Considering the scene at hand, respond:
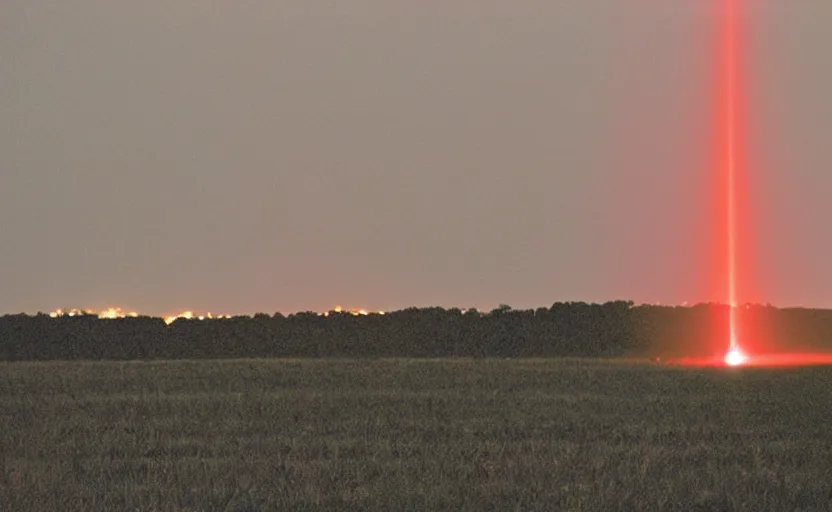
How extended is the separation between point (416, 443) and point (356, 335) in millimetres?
35195

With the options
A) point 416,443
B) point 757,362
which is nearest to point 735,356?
point 757,362

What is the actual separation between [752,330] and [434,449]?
42.0m

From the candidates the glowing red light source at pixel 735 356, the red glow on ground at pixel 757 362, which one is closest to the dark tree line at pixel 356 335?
the glowing red light source at pixel 735 356

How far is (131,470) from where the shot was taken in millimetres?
14188

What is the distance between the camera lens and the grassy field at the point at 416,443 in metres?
12.4

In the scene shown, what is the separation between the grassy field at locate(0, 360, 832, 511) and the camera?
487 inches

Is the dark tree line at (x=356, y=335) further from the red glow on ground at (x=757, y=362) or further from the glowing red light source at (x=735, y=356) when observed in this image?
the red glow on ground at (x=757, y=362)

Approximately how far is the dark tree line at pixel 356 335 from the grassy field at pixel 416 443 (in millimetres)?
22441

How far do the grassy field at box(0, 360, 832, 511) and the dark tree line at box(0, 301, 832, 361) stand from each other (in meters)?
22.4

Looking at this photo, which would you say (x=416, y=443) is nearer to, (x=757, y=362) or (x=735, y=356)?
(x=757, y=362)

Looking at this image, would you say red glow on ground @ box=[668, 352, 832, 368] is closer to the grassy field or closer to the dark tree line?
the dark tree line

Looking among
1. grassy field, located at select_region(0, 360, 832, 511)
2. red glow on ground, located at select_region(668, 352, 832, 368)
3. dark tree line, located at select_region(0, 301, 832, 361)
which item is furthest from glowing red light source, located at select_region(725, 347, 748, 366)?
grassy field, located at select_region(0, 360, 832, 511)

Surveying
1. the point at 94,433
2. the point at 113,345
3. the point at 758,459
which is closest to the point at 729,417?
the point at 758,459

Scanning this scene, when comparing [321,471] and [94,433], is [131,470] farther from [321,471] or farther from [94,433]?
[94,433]
